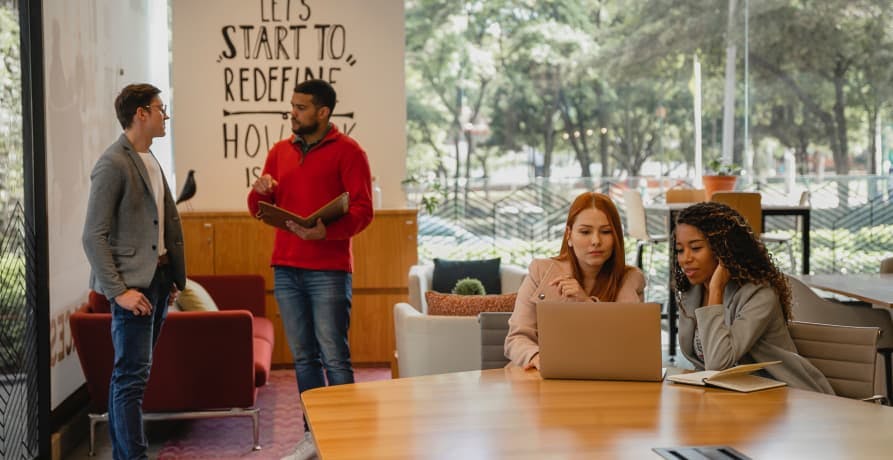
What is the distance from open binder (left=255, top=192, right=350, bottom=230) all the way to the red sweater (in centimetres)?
12

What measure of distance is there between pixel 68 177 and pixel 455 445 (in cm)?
356

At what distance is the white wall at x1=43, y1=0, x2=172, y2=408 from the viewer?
16.4 ft

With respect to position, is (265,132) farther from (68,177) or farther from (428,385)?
(428,385)

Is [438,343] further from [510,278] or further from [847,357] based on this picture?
[847,357]

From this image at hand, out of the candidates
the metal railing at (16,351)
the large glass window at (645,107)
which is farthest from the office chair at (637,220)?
the metal railing at (16,351)

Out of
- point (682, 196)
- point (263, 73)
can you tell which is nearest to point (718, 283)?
point (682, 196)

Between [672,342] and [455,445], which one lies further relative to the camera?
[672,342]

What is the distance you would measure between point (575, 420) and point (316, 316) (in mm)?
2442

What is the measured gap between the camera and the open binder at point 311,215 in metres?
4.55

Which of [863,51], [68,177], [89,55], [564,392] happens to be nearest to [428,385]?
[564,392]

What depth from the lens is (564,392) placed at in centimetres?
286

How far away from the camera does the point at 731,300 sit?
11.3 feet

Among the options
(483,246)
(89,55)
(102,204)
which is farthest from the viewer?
(483,246)

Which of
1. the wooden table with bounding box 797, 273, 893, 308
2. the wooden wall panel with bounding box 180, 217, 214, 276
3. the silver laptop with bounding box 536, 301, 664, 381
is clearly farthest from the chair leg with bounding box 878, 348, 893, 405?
the wooden wall panel with bounding box 180, 217, 214, 276
